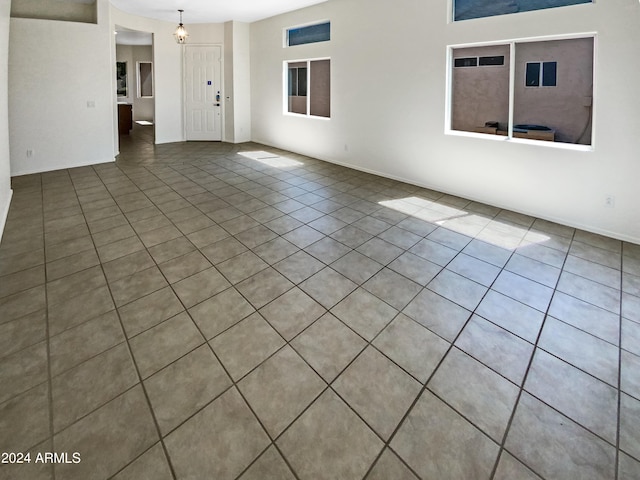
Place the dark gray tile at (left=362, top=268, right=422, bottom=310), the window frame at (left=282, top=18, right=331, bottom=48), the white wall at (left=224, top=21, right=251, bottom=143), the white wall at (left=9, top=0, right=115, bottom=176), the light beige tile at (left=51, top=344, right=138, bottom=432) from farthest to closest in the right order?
the white wall at (left=224, top=21, right=251, bottom=143) < the window frame at (left=282, top=18, right=331, bottom=48) < the white wall at (left=9, top=0, right=115, bottom=176) < the dark gray tile at (left=362, top=268, right=422, bottom=310) < the light beige tile at (left=51, top=344, right=138, bottom=432)

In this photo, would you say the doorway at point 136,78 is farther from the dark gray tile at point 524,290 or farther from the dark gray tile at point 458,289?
the dark gray tile at point 524,290

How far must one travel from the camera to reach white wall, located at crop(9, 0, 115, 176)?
5.43m

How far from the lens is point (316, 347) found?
2.08 m

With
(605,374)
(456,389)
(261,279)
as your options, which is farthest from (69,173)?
(605,374)

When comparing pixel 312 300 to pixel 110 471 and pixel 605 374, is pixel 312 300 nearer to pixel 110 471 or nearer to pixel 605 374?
pixel 110 471

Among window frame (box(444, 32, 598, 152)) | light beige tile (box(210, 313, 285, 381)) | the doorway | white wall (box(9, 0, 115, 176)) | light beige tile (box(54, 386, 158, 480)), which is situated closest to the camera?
light beige tile (box(54, 386, 158, 480))

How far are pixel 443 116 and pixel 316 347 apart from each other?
13.1ft

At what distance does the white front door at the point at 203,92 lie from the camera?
8.58m

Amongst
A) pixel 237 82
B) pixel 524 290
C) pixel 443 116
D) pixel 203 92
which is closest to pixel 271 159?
pixel 237 82

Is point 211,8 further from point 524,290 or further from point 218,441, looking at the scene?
point 218,441

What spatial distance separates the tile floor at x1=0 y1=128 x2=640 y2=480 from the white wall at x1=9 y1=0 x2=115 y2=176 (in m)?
2.50

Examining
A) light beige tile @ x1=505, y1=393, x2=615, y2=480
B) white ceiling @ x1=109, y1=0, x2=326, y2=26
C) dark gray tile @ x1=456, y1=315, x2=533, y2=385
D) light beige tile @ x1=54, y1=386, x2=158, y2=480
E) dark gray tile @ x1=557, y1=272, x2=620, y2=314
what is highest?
white ceiling @ x1=109, y1=0, x2=326, y2=26

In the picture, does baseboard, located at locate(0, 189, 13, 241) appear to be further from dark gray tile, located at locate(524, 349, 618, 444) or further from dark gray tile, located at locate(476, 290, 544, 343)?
dark gray tile, located at locate(524, 349, 618, 444)

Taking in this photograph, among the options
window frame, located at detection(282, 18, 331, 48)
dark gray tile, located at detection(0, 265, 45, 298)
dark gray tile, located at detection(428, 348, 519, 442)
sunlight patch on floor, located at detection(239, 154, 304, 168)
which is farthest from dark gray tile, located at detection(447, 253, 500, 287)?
window frame, located at detection(282, 18, 331, 48)
